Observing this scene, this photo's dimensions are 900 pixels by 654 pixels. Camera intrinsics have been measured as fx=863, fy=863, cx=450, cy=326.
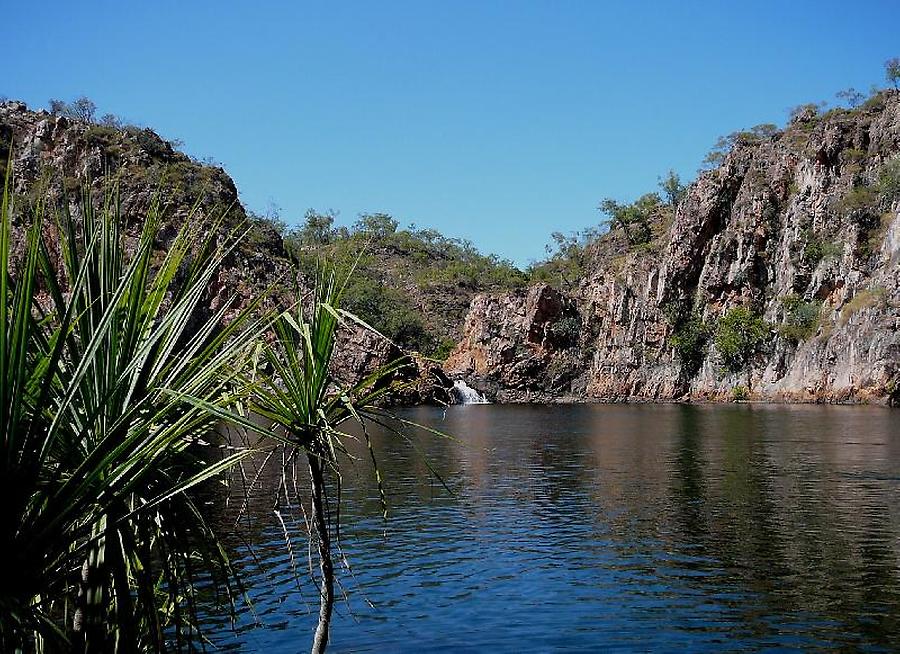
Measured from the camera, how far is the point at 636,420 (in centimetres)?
7019

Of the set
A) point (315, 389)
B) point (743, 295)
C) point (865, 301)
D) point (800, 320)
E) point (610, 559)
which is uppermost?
point (743, 295)

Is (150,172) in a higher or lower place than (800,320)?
higher

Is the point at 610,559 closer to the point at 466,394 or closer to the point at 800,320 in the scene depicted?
the point at 800,320

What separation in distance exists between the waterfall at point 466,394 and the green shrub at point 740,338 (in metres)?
30.7

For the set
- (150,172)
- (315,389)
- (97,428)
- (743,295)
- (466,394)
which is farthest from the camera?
(466,394)

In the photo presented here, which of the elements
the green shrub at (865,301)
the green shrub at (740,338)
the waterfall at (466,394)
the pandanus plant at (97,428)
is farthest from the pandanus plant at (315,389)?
the green shrub at (740,338)

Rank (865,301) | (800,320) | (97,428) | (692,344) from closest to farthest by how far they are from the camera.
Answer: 1. (97,428)
2. (865,301)
3. (800,320)
4. (692,344)

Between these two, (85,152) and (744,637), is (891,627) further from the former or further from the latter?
(85,152)

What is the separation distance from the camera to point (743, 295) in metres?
110

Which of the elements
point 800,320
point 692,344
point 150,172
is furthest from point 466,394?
point 150,172

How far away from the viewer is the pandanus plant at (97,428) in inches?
162

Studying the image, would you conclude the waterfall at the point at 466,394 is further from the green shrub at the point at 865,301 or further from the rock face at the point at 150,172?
the green shrub at the point at 865,301

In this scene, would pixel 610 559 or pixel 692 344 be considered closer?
pixel 610 559

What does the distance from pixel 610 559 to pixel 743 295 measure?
9676cm
